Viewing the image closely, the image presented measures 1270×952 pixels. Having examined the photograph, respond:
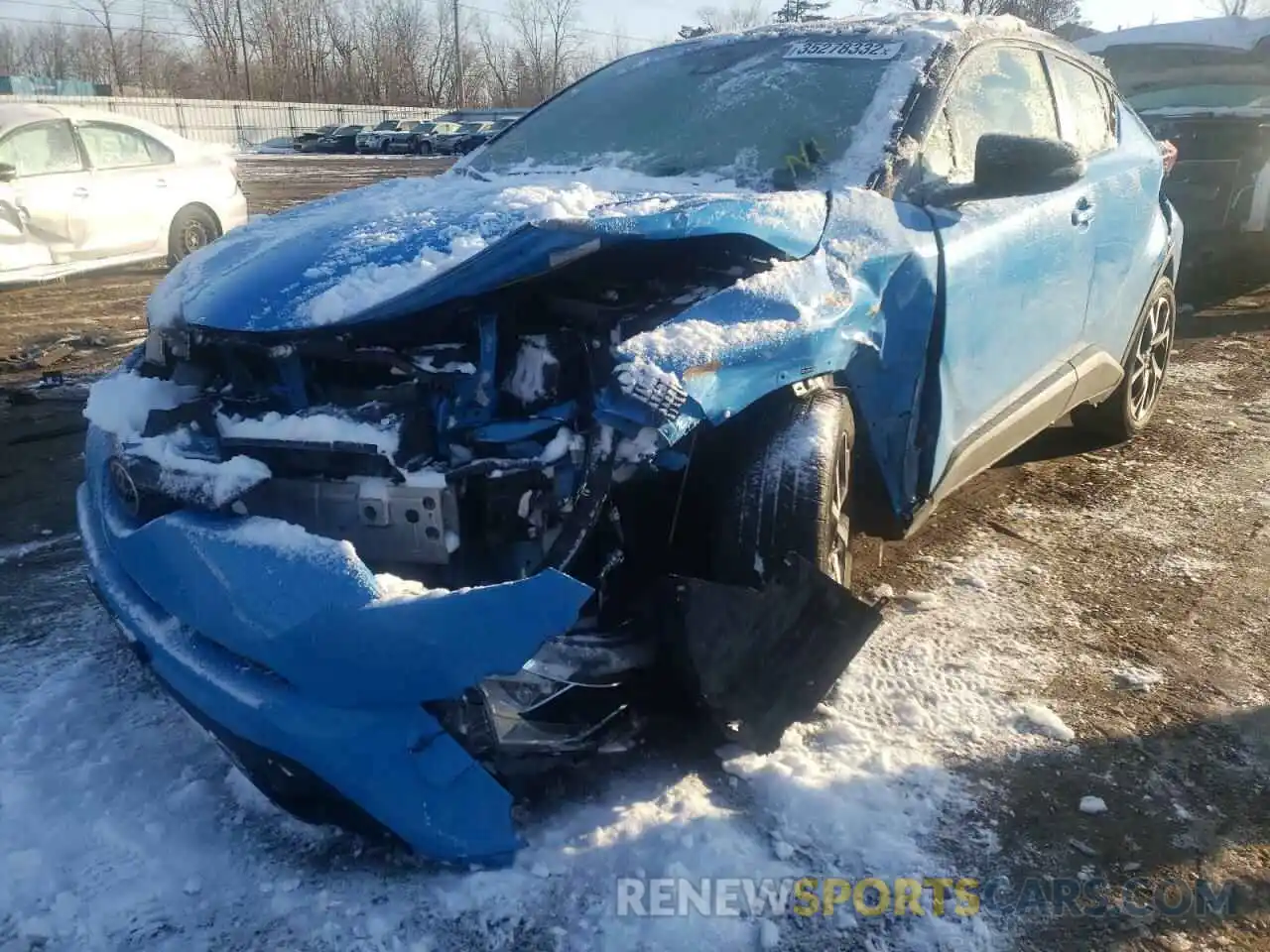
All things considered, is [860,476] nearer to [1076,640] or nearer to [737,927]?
[1076,640]

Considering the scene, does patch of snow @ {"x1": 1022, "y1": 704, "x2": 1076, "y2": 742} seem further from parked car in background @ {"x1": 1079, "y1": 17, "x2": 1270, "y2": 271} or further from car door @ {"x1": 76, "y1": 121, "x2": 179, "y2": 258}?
car door @ {"x1": 76, "y1": 121, "x2": 179, "y2": 258}

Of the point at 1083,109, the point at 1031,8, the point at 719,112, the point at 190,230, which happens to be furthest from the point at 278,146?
the point at 719,112

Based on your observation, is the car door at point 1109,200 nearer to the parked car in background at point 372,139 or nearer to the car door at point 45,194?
the car door at point 45,194

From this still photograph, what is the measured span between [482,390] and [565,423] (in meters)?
0.20

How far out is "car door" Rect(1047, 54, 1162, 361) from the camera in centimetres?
400

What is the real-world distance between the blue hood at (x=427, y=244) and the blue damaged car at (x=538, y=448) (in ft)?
0.03

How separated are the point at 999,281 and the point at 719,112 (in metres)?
1.06

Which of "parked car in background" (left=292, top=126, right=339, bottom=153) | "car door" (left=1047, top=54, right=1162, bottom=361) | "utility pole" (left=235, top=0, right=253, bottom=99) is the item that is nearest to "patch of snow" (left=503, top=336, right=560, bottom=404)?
"car door" (left=1047, top=54, right=1162, bottom=361)

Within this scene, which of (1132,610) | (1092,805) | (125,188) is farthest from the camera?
(125,188)

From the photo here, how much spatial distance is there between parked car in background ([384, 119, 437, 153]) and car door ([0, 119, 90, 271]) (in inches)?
1268

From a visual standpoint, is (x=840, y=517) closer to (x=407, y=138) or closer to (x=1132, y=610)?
(x=1132, y=610)

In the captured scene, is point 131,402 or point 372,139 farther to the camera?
point 372,139

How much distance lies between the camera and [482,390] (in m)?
2.26

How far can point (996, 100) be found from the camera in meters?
3.64
